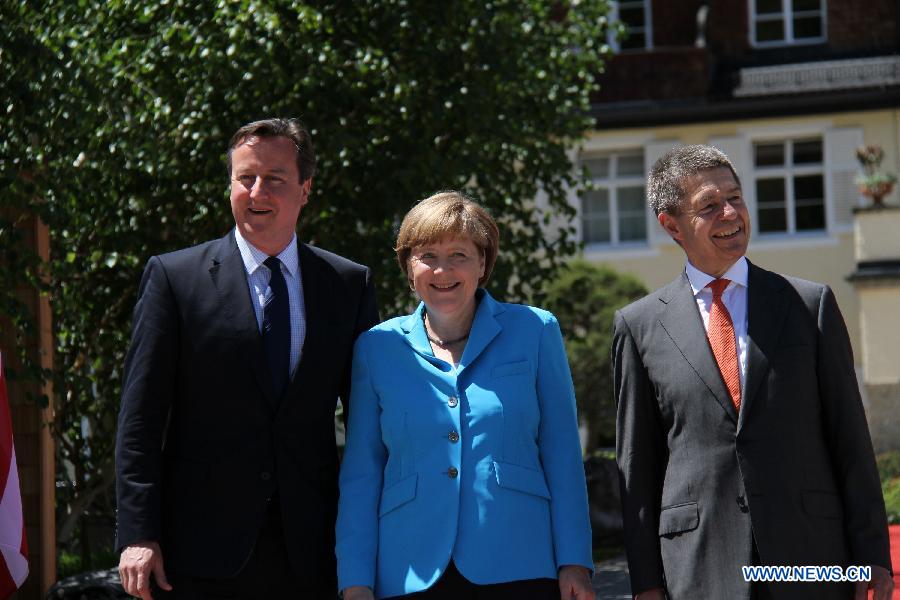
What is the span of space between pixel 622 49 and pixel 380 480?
21848 mm

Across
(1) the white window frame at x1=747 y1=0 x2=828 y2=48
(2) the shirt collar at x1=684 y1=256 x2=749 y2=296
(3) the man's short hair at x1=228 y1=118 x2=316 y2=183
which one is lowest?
(2) the shirt collar at x1=684 y1=256 x2=749 y2=296

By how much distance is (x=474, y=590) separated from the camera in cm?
394

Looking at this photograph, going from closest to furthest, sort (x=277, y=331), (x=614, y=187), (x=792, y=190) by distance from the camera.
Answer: (x=277, y=331), (x=792, y=190), (x=614, y=187)

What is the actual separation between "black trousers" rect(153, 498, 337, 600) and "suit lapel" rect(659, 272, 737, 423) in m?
1.33

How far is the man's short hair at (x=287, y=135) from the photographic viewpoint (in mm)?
4344

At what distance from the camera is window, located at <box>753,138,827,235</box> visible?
23562 millimetres

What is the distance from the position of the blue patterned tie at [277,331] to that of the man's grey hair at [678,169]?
3.94ft

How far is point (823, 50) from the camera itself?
24531mm

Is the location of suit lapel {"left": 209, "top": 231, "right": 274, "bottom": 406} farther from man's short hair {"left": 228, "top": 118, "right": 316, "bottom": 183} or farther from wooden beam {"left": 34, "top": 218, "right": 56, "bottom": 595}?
wooden beam {"left": 34, "top": 218, "right": 56, "bottom": 595}

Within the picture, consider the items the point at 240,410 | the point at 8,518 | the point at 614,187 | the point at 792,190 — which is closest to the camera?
the point at 240,410

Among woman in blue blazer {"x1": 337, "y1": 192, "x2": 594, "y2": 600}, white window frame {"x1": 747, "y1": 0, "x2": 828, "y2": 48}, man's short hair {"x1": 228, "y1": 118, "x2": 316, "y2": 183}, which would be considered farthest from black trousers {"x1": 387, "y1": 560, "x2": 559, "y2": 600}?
white window frame {"x1": 747, "y1": 0, "x2": 828, "y2": 48}

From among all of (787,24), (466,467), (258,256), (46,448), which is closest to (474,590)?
(466,467)

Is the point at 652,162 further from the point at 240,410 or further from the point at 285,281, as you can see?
the point at 240,410

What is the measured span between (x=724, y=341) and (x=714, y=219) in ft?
1.22
